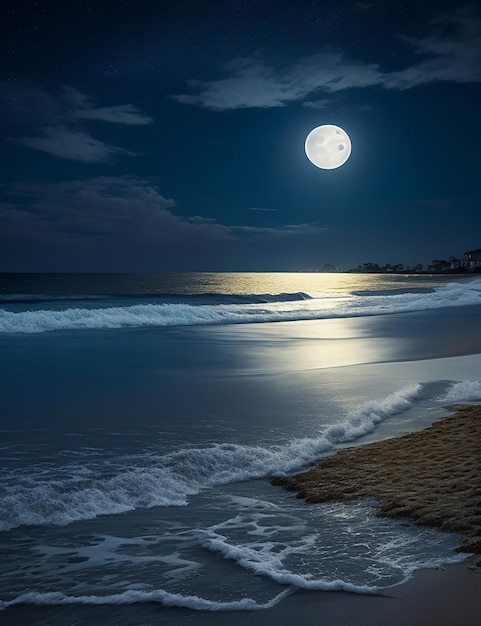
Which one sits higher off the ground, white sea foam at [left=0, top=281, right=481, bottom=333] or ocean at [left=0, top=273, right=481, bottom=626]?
white sea foam at [left=0, top=281, right=481, bottom=333]

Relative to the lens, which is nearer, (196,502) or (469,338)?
(196,502)

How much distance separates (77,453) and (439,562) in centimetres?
461

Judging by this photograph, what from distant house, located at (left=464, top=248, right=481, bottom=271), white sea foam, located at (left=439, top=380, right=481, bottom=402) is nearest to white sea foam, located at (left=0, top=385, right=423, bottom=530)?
white sea foam, located at (left=439, top=380, right=481, bottom=402)

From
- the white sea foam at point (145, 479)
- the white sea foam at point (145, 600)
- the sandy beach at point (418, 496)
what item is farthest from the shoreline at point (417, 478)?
the white sea foam at point (145, 600)

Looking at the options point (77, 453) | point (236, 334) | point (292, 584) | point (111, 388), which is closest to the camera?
point (292, 584)

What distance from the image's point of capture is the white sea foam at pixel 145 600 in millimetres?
3713

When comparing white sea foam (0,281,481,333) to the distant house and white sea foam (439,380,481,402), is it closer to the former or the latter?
white sea foam (439,380,481,402)

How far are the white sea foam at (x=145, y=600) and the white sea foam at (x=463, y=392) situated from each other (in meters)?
7.23

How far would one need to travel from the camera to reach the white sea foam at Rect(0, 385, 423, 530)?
5496 millimetres

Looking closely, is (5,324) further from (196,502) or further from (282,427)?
(196,502)

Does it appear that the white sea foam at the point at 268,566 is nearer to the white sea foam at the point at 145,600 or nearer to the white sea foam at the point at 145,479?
the white sea foam at the point at 145,600

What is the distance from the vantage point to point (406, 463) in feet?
21.4

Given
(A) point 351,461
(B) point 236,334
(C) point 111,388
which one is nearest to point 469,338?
(B) point 236,334

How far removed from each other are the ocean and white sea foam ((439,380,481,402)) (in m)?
0.05
